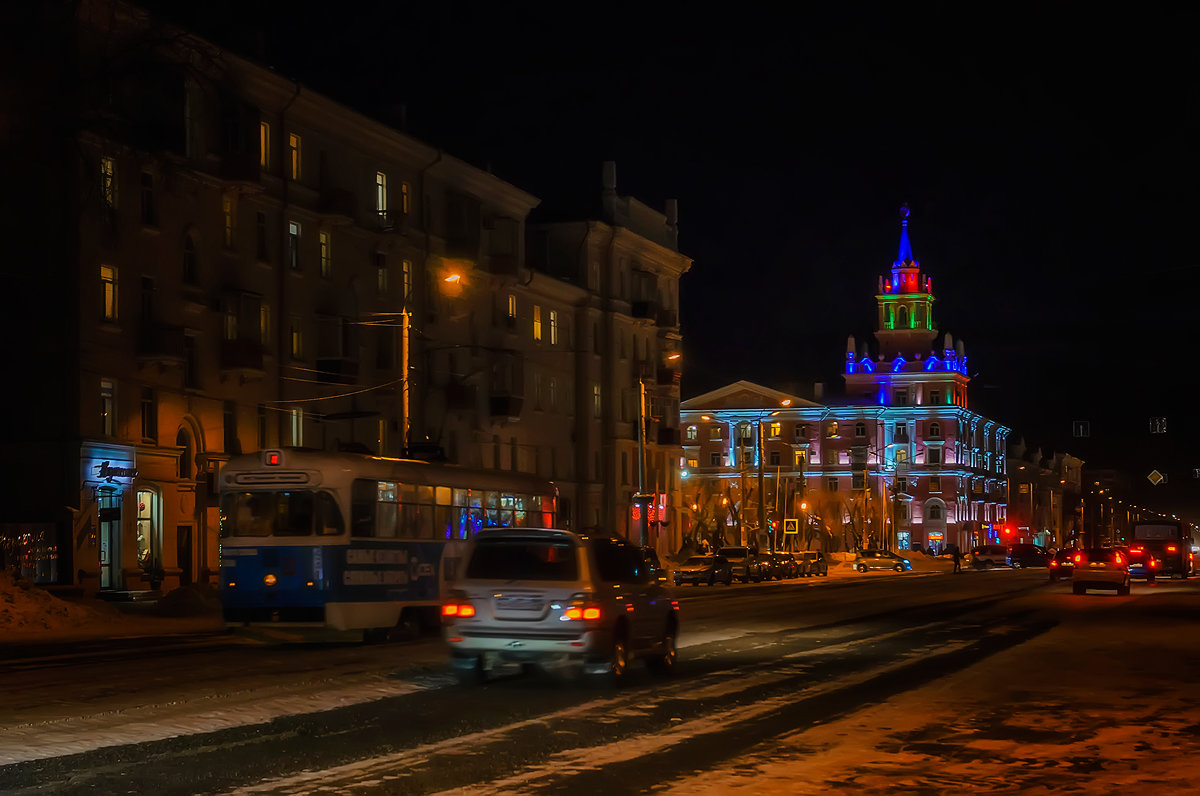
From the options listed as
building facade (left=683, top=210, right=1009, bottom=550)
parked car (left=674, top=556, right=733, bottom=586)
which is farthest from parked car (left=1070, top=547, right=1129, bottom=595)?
building facade (left=683, top=210, right=1009, bottom=550)

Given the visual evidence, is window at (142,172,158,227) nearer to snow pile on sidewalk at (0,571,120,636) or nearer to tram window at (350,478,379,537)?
snow pile on sidewalk at (0,571,120,636)

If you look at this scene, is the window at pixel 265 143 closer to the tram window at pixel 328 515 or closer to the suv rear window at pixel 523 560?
the tram window at pixel 328 515

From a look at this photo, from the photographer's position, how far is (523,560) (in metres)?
18.9

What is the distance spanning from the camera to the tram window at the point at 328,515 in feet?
84.9

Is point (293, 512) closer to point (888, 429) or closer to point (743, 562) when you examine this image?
point (743, 562)

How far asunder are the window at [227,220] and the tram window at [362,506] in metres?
23.9

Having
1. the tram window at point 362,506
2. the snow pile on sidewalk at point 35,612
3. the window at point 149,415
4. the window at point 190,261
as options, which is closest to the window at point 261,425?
the window at point 190,261

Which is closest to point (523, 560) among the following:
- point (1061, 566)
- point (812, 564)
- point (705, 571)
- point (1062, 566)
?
point (705, 571)

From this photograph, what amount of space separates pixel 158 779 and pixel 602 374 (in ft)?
224

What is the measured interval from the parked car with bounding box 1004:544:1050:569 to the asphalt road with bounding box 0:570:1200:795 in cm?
7829

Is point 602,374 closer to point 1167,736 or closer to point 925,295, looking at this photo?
point 1167,736

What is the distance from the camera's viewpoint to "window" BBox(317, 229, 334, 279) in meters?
54.5

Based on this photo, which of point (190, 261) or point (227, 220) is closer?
point (190, 261)

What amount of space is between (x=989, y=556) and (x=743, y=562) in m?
39.3
